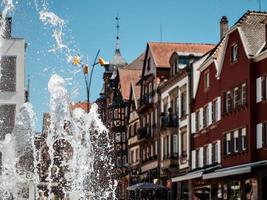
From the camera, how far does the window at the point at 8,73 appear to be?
143 ft

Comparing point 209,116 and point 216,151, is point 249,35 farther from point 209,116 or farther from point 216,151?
point 216,151

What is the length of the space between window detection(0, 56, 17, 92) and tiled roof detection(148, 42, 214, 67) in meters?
21.3

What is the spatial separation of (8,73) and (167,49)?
24.0 meters

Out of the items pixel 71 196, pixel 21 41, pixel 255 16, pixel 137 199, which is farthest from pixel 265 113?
pixel 137 199

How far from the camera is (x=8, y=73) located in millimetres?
45125

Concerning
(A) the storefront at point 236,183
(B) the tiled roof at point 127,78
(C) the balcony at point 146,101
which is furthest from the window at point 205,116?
(B) the tiled roof at point 127,78

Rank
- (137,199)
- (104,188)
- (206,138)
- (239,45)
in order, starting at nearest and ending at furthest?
1. (239,45)
2. (206,138)
3. (137,199)
4. (104,188)

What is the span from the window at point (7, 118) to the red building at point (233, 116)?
12.1 meters

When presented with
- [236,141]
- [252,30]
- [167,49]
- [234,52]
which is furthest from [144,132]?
[252,30]

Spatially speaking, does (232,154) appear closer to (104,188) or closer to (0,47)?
(0,47)

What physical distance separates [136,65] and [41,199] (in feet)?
171

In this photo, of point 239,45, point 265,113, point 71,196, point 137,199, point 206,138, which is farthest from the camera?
point 137,199

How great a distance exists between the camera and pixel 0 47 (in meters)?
42.6

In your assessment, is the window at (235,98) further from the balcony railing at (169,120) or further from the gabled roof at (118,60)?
the gabled roof at (118,60)
